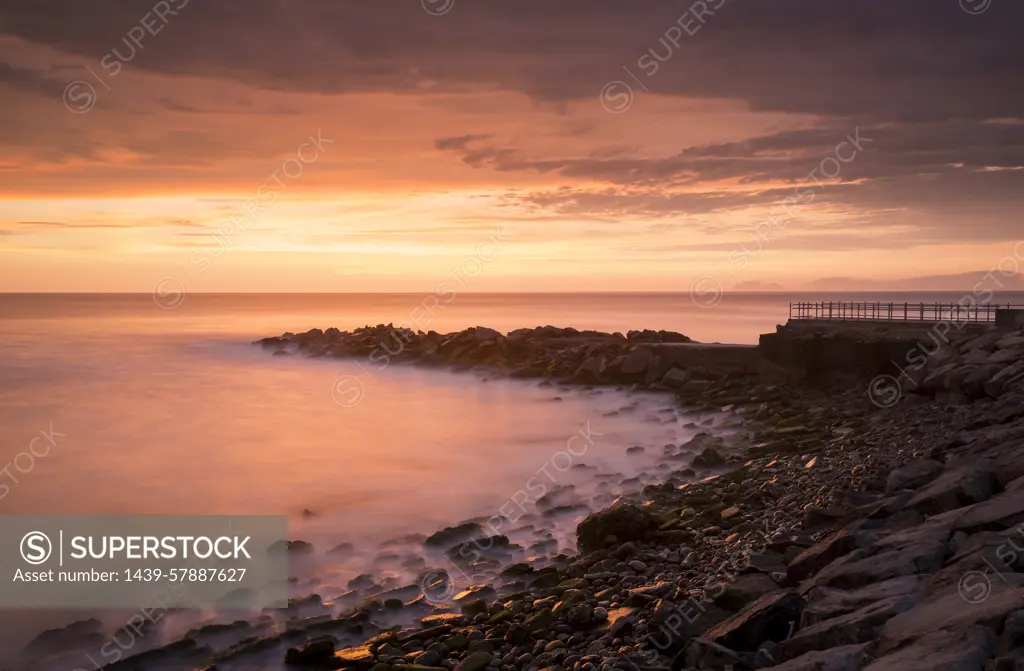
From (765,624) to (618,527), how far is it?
4868mm

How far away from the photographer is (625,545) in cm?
1070

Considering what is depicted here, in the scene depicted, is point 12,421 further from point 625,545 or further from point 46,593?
point 625,545

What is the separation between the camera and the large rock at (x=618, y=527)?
440 inches

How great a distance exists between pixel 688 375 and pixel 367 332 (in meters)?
28.8

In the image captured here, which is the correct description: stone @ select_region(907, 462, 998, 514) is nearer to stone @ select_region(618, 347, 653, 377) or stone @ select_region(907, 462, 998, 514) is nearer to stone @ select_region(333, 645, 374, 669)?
stone @ select_region(333, 645, 374, 669)

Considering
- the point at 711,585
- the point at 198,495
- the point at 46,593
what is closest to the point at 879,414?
the point at 711,585

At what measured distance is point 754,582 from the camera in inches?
309

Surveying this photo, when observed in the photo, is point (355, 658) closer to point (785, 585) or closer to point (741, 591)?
point (741, 591)

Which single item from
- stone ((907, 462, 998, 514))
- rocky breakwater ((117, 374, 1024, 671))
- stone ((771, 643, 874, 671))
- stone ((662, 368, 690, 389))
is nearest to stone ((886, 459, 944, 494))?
rocky breakwater ((117, 374, 1024, 671))

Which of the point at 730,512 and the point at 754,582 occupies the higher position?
the point at 730,512

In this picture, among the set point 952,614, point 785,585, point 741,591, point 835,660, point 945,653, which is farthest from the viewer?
point 785,585

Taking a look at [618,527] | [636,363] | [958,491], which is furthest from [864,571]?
[636,363]

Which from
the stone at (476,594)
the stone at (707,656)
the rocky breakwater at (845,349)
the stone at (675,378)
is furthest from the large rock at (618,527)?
the stone at (675,378)

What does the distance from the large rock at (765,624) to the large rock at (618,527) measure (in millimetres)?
4563
